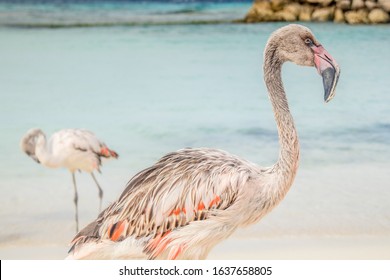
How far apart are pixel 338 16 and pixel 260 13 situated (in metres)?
0.32

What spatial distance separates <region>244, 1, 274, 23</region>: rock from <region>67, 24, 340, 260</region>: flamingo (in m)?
0.26

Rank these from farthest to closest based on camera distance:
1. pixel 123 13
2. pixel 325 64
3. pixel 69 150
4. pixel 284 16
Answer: pixel 123 13
pixel 284 16
pixel 69 150
pixel 325 64

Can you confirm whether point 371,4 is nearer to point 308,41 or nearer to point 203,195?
point 308,41

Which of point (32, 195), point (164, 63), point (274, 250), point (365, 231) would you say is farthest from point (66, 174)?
point (365, 231)

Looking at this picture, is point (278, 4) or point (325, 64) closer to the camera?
point (325, 64)

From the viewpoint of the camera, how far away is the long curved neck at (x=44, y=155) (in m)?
3.13

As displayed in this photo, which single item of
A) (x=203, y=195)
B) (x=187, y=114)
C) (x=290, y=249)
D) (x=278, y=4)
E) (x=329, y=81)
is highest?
(x=278, y=4)

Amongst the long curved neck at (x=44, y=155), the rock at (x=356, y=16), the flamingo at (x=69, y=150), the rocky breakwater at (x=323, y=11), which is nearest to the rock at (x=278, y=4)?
the rocky breakwater at (x=323, y=11)

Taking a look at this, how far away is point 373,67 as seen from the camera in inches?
126

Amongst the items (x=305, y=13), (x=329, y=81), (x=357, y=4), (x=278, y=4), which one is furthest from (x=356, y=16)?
(x=329, y=81)

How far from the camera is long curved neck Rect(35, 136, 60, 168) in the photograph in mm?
3133

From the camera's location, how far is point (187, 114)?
3221mm

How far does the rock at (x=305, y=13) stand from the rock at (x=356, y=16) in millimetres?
151

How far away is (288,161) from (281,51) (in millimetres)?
410
